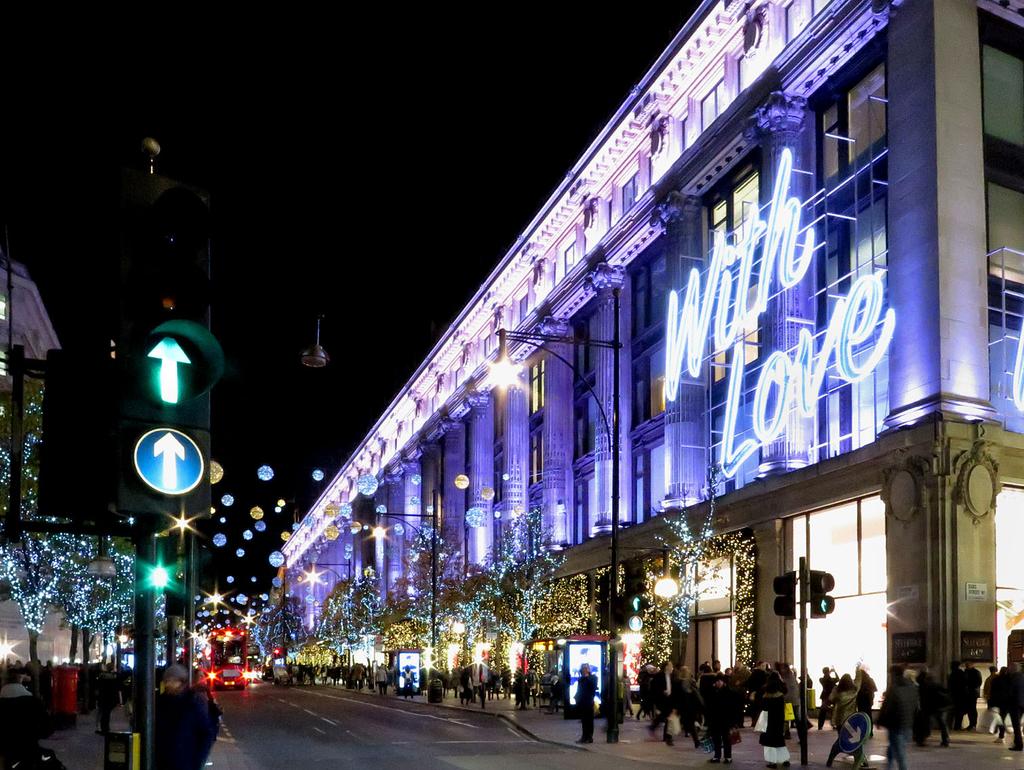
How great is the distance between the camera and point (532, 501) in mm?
66062

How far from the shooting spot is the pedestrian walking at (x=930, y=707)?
24.2 meters

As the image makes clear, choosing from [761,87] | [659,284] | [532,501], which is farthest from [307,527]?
[761,87]

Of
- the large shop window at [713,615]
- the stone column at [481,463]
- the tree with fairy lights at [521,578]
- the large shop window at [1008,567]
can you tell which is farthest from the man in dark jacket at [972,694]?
the stone column at [481,463]

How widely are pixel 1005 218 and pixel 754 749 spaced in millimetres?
16939

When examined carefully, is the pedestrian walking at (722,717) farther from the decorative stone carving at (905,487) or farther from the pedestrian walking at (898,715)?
the decorative stone carving at (905,487)

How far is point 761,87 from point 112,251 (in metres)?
37.6

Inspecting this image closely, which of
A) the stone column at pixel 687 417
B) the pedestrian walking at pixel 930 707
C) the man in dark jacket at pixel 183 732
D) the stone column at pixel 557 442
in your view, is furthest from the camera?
the stone column at pixel 557 442

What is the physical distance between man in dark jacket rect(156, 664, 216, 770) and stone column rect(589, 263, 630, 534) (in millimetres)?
43680

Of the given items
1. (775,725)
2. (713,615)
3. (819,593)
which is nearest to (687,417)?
(713,615)

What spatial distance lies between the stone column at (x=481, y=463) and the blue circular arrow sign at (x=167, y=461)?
69.7m

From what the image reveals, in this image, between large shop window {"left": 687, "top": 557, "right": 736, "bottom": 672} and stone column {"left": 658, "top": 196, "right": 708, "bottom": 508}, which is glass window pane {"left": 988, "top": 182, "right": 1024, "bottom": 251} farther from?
stone column {"left": 658, "top": 196, "right": 708, "bottom": 508}

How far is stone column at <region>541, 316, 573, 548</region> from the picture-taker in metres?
60.3

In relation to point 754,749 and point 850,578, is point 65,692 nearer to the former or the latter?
point 754,749

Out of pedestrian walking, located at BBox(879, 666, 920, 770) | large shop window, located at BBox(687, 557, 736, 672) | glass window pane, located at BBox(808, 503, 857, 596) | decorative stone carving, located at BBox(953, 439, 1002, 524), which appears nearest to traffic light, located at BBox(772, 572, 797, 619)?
pedestrian walking, located at BBox(879, 666, 920, 770)
